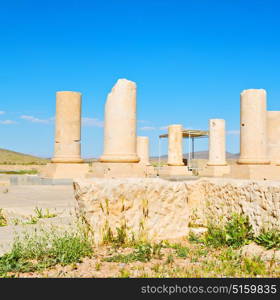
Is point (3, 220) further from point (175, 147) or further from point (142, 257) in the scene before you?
point (175, 147)

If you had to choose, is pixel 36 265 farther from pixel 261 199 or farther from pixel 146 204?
pixel 261 199

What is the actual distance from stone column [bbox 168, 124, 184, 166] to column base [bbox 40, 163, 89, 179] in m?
11.7

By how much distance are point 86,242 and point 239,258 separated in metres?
1.82

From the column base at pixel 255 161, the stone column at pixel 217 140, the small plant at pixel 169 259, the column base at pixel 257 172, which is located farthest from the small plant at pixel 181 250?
the stone column at pixel 217 140

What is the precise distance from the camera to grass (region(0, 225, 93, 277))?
12.5ft

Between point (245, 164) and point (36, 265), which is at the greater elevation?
point (245, 164)

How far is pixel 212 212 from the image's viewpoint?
5469 millimetres

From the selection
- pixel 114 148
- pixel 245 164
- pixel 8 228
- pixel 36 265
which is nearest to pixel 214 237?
pixel 36 265

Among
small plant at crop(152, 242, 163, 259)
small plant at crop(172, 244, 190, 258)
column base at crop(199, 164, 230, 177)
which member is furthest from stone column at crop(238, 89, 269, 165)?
small plant at crop(152, 242, 163, 259)

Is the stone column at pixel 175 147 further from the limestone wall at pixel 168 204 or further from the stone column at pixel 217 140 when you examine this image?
the limestone wall at pixel 168 204

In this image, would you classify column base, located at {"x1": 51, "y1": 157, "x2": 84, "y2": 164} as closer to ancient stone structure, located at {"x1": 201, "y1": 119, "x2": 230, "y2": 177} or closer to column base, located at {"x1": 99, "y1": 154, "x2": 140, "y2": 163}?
column base, located at {"x1": 99, "y1": 154, "x2": 140, "y2": 163}

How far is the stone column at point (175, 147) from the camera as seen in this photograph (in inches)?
1066

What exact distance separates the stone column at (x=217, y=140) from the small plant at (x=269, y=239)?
20.9 m

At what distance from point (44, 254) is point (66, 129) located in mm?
12300
